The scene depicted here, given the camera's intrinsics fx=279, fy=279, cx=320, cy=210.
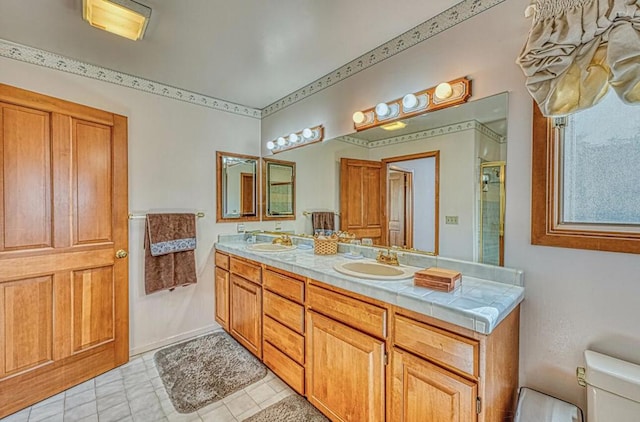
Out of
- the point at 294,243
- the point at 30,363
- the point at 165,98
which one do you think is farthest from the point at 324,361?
the point at 165,98

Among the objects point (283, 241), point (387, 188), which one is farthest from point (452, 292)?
point (283, 241)

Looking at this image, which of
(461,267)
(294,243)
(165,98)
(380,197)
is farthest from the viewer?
(294,243)

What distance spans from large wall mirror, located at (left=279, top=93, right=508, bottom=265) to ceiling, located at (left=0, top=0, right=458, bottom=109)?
613 mm

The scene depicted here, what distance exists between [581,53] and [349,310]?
4.78ft

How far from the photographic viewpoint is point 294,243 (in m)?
2.74

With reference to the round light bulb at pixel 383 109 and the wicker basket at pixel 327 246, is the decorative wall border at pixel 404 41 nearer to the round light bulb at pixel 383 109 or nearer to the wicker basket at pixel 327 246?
the round light bulb at pixel 383 109

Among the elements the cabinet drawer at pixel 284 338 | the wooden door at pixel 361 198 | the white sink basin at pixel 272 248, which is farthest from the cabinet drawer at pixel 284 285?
the wooden door at pixel 361 198

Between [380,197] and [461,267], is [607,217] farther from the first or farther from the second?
[380,197]

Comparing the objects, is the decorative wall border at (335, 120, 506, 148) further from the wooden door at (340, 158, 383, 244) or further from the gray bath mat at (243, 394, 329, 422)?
the gray bath mat at (243, 394, 329, 422)

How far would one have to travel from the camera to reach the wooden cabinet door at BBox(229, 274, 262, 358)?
85.0 inches

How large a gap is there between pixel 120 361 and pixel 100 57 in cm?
234

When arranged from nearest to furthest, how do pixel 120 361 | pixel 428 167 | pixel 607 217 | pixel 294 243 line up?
pixel 607 217, pixel 428 167, pixel 120 361, pixel 294 243

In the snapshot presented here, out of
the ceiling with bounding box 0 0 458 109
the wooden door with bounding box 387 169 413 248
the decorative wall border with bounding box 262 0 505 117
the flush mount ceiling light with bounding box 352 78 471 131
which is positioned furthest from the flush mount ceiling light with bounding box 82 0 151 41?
the wooden door with bounding box 387 169 413 248

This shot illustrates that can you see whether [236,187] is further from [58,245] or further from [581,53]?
[581,53]
